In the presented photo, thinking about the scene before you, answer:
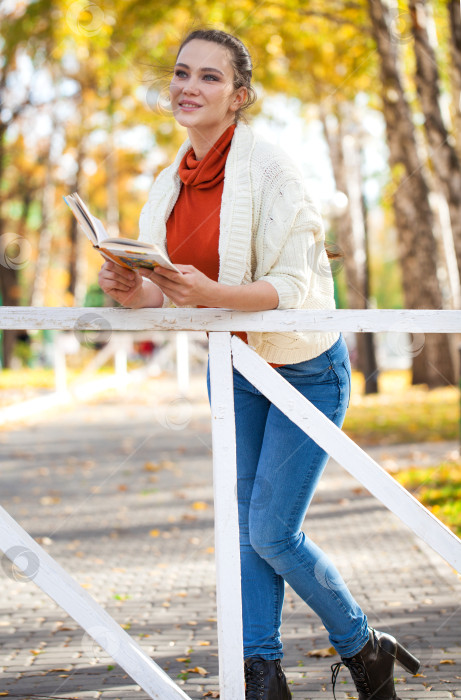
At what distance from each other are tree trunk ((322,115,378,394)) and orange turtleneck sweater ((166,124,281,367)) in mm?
14794

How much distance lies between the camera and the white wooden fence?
261cm

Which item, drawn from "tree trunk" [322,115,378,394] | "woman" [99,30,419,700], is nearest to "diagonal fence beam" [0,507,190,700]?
"woman" [99,30,419,700]

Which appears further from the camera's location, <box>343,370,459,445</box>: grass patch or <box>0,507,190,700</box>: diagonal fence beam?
<box>343,370,459,445</box>: grass patch

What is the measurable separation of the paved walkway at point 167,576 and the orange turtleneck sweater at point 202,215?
1295 mm

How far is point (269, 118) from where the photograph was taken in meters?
25.1

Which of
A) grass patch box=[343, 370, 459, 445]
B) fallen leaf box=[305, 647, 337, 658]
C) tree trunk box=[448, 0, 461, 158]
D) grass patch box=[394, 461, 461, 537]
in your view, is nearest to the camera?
fallen leaf box=[305, 647, 337, 658]

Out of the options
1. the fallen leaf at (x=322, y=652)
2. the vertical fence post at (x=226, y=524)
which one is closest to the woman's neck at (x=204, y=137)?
the vertical fence post at (x=226, y=524)

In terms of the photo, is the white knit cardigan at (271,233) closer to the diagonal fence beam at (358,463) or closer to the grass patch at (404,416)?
the diagonal fence beam at (358,463)

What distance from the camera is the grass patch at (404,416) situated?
11188 millimetres

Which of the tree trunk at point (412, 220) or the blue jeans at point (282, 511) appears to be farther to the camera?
the tree trunk at point (412, 220)

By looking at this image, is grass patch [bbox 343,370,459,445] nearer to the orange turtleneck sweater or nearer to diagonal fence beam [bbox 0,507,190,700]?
the orange turtleneck sweater

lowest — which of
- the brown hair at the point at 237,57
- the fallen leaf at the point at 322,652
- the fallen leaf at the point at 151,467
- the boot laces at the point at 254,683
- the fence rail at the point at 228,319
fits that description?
the fallen leaf at the point at 322,652

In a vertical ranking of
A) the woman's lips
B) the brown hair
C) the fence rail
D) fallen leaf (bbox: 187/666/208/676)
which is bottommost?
fallen leaf (bbox: 187/666/208/676)

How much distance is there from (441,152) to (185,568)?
7132 mm
